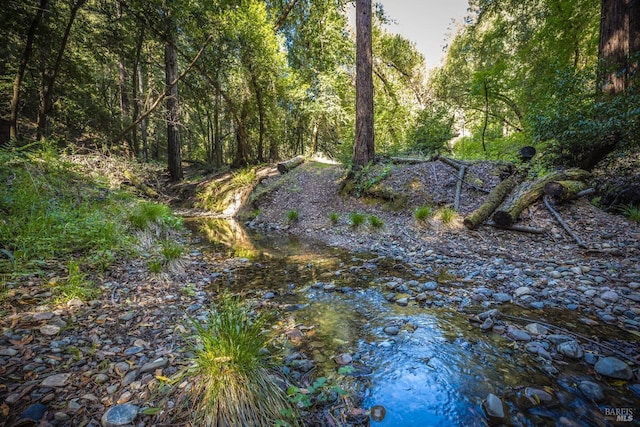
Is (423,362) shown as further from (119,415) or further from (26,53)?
(26,53)

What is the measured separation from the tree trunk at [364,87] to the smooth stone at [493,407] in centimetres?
770

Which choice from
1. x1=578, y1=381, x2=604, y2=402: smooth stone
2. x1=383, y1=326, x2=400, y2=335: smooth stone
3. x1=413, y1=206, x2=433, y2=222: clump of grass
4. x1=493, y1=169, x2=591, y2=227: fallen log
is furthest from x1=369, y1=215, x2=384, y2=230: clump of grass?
x1=578, y1=381, x2=604, y2=402: smooth stone

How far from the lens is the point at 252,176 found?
37.9ft

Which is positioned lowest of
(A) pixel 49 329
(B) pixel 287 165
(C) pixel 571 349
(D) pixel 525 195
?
(C) pixel 571 349

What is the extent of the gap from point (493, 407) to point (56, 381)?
281 cm

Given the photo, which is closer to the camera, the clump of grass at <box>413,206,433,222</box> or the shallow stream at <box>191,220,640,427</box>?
the shallow stream at <box>191,220,640,427</box>

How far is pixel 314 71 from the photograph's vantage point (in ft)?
43.1

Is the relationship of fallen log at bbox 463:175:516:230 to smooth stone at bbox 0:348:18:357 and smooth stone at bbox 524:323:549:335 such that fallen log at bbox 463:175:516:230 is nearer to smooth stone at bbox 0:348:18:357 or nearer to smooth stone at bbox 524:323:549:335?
smooth stone at bbox 524:323:549:335

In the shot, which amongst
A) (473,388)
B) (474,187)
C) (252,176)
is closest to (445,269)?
(473,388)

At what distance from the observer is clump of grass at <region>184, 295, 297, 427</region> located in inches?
61.1

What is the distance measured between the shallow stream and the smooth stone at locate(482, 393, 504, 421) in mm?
33

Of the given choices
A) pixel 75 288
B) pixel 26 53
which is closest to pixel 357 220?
pixel 75 288

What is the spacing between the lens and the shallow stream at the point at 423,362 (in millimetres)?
1730

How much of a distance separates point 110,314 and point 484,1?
13.3 meters
